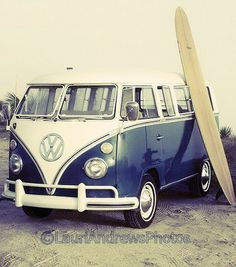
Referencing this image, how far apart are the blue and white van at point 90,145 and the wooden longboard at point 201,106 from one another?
131cm

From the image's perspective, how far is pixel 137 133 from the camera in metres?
6.55

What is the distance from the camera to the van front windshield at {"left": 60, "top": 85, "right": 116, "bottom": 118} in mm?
6457

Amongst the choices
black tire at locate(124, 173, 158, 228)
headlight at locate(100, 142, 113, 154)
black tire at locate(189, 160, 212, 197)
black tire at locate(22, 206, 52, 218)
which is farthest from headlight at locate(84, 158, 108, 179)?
black tire at locate(189, 160, 212, 197)

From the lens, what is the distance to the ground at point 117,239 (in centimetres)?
538

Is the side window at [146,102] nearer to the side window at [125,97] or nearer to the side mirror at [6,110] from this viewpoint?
the side window at [125,97]

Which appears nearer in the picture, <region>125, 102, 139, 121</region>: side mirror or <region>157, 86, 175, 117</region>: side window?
<region>125, 102, 139, 121</region>: side mirror

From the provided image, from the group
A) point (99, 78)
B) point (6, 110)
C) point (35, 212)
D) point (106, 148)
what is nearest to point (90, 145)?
point (106, 148)

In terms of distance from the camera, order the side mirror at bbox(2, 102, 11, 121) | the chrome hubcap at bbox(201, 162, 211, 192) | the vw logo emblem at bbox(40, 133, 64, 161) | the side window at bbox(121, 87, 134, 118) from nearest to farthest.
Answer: the vw logo emblem at bbox(40, 133, 64, 161) < the side window at bbox(121, 87, 134, 118) < the side mirror at bbox(2, 102, 11, 121) < the chrome hubcap at bbox(201, 162, 211, 192)

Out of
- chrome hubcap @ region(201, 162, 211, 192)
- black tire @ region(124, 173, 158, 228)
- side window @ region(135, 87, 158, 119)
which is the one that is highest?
side window @ region(135, 87, 158, 119)

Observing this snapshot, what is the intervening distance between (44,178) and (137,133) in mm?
1377

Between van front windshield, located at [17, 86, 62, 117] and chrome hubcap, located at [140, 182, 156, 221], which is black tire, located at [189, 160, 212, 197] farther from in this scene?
van front windshield, located at [17, 86, 62, 117]

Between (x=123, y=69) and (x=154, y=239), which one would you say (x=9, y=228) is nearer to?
(x=154, y=239)

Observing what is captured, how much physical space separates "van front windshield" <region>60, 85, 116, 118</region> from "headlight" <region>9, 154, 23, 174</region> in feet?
2.77

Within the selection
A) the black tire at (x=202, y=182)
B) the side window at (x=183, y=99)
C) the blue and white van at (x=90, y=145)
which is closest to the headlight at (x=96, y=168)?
the blue and white van at (x=90, y=145)
